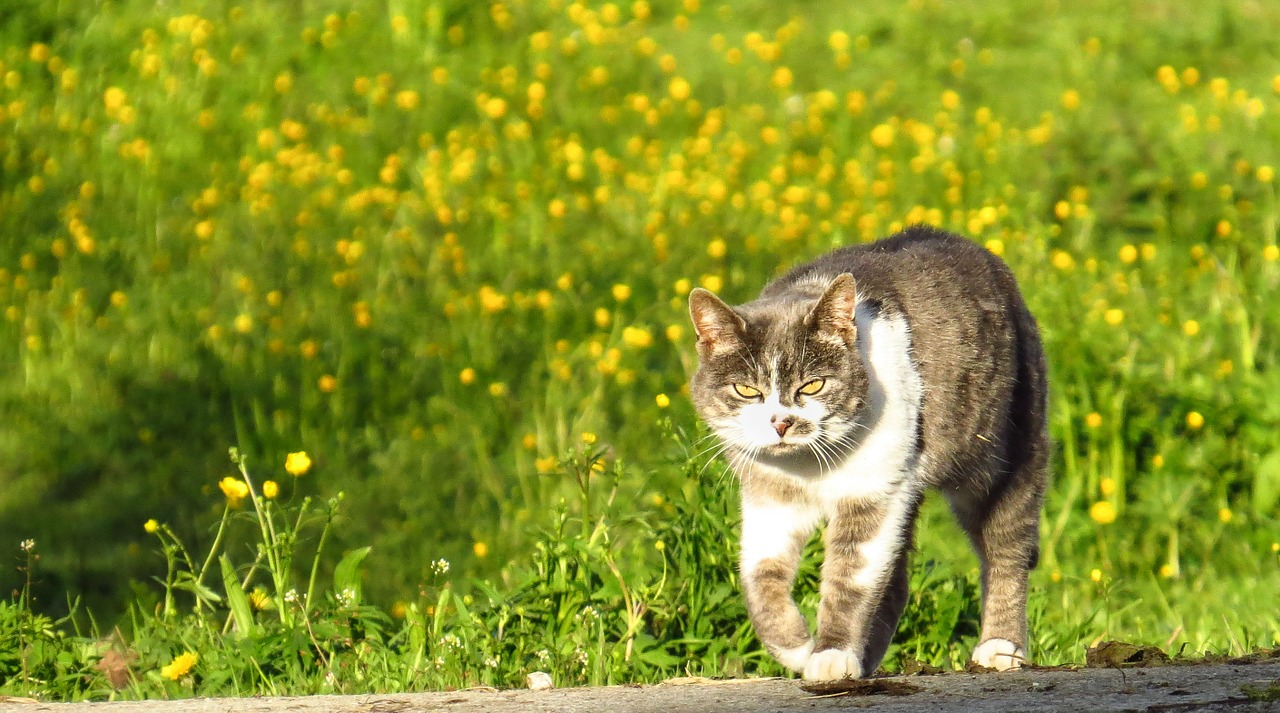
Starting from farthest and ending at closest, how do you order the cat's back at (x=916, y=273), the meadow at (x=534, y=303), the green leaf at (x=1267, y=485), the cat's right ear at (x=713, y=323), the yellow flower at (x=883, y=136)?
the yellow flower at (x=883, y=136) → the green leaf at (x=1267, y=485) → the meadow at (x=534, y=303) → the cat's back at (x=916, y=273) → the cat's right ear at (x=713, y=323)

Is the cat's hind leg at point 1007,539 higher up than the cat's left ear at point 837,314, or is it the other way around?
the cat's left ear at point 837,314

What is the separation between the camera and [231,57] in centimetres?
870

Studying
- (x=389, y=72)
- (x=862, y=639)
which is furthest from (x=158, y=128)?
(x=862, y=639)

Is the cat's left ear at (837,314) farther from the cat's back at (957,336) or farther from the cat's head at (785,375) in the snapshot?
the cat's back at (957,336)

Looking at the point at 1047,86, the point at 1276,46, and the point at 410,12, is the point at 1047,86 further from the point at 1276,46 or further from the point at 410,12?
the point at 410,12

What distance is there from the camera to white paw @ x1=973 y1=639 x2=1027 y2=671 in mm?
3703

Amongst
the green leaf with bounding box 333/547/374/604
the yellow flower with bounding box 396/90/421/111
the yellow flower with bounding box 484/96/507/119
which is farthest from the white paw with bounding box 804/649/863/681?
the yellow flower with bounding box 396/90/421/111

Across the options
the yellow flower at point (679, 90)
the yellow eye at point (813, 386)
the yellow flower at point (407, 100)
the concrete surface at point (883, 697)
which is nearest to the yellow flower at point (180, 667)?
the concrete surface at point (883, 697)

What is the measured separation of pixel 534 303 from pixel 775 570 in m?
3.02

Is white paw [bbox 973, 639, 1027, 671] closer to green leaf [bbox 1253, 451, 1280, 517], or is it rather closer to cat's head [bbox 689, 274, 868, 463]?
cat's head [bbox 689, 274, 868, 463]

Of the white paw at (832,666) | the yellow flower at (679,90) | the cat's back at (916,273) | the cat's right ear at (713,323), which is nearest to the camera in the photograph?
the white paw at (832,666)

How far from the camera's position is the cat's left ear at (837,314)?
348 cm

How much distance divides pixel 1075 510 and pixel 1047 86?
474 cm

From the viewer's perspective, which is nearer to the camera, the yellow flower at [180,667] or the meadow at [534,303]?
the yellow flower at [180,667]
